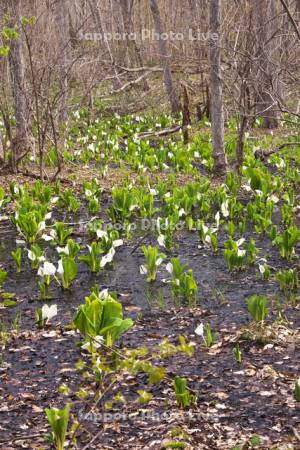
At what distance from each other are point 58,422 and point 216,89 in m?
6.70

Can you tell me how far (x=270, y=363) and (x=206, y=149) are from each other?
21.0 ft

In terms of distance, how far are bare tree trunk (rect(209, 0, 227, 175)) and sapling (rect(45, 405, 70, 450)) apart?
6.21 m

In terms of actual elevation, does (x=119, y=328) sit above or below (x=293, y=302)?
above

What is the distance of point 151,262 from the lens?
525 centimetres

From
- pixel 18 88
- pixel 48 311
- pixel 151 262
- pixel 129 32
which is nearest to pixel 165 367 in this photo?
pixel 48 311

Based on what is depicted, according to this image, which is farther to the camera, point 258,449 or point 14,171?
point 14,171

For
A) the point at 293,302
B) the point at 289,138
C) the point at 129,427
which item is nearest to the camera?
the point at 129,427

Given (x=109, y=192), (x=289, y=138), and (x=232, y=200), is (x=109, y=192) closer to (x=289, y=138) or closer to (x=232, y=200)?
(x=232, y=200)

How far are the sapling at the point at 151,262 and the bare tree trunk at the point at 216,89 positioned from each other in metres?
3.83

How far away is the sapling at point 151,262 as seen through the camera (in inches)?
203

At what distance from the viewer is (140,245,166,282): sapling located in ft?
17.0

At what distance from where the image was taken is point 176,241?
6.47 metres

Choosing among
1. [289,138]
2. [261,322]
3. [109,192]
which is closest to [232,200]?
[109,192]

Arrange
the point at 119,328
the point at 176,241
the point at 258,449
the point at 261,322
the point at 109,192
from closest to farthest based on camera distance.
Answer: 1. the point at 258,449
2. the point at 119,328
3. the point at 261,322
4. the point at 176,241
5. the point at 109,192
